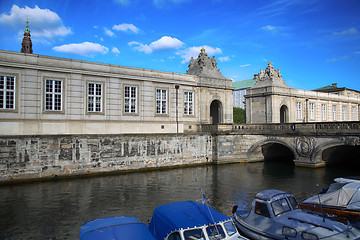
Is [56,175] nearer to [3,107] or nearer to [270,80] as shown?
[3,107]

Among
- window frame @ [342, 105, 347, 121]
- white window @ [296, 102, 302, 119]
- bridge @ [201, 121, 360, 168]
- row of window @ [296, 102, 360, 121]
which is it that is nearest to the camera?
bridge @ [201, 121, 360, 168]

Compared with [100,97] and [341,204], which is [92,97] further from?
[341,204]

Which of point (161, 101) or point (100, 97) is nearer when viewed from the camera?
point (100, 97)

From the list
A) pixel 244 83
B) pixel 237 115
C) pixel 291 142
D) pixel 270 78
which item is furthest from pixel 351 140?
pixel 244 83

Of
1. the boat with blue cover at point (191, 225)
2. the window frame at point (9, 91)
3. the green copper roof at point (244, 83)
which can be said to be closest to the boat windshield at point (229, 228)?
the boat with blue cover at point (191, 225)

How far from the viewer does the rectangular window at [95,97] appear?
26.5m

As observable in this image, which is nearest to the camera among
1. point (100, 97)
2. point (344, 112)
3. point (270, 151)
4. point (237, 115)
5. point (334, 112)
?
point (100, 97)

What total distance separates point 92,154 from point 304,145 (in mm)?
20821

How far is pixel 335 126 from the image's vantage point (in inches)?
984

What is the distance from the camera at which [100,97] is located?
88.7 ft

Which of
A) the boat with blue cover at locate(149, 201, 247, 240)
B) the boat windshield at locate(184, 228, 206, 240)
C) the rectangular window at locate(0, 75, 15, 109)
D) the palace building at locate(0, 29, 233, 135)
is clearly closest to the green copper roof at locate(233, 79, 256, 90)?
the palace building at locate(0, 29, 233, 135)

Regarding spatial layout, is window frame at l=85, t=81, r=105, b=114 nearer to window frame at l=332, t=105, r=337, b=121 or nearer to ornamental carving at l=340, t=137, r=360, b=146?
ornamental carving at l=340, t=137, r=360, b=146

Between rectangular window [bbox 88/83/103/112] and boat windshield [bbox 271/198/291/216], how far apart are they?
66.9 feet

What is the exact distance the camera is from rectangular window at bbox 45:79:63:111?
24.3 meters
